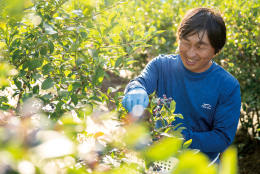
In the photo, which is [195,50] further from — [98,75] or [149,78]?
[98,75]

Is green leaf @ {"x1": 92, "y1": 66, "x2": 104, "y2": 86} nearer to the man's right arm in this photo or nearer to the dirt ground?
the man's right arm

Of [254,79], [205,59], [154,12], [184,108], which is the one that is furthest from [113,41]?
[154,12]

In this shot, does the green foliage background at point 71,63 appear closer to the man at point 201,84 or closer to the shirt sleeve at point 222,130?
the man at point 201,84

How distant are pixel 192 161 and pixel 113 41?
103 centimetres

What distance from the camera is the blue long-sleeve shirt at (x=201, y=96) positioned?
157 cm

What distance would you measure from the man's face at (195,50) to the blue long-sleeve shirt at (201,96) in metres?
0.15

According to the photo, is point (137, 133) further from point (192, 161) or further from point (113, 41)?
point (113, 41)

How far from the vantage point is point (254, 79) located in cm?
315

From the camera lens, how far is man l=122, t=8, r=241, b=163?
155cm

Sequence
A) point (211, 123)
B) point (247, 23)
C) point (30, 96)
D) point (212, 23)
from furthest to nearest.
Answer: point (247, 23)
point (211, 123)
point (212, 23)
point (30, 96)

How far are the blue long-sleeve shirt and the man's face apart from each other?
15 cm

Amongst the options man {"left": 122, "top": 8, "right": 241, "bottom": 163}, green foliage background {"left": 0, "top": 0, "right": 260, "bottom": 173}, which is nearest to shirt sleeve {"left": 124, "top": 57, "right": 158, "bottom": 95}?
man {"left": 122, "top": 8, "right": 241, "bottom": 163}

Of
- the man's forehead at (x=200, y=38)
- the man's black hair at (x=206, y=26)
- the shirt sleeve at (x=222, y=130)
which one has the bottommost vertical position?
the shirt sleeve at (x=222, y=130)

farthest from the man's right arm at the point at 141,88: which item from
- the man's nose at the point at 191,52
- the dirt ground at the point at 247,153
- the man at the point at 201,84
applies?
the dirt ground at the point at 247,153
